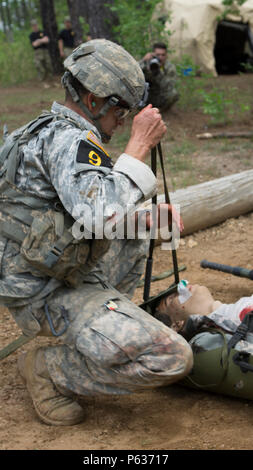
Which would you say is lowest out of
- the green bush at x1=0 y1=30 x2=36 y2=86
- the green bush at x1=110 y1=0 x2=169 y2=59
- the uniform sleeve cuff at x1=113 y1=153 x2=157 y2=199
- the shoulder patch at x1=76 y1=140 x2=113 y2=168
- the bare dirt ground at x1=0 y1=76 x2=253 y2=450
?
the green bush at x1=0 y1=30 x2=36 y2=86

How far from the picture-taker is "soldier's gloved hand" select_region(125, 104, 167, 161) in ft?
8.37

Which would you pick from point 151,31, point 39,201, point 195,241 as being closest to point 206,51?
point 151,31

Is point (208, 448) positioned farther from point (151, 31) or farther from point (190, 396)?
point (151, 31)

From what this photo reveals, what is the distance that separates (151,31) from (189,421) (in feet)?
23.0

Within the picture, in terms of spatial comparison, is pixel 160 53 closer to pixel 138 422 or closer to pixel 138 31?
pixel 138 31

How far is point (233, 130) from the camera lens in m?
8.47

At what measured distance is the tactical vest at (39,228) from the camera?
8.53ft

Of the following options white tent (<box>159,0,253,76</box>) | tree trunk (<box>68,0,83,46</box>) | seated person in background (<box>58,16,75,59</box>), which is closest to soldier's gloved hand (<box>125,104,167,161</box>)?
tree trunk (<box>68,0,83,46</box>)

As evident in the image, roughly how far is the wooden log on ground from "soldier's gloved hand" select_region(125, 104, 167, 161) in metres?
2.38

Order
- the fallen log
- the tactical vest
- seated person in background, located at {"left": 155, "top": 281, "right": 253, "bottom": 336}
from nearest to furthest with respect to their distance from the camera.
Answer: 1. the tactical vest
2. seated person in background, located at {"left": 155, "top": 281, "right": 253, "bottom": 336}
3. the fallen log

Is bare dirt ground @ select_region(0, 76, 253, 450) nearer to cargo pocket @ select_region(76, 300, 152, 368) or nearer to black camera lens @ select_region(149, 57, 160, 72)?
cargo pocket @ select_region(76, 300, 152, 368)

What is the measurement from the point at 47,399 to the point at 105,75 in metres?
1.53

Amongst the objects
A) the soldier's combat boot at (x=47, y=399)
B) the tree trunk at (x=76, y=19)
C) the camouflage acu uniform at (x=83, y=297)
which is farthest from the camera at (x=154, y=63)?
the tree trunk at (x=76, y=19)

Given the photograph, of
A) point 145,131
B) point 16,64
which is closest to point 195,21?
point 16,64
